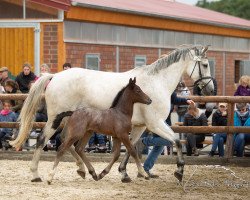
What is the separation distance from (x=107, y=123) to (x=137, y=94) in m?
0.58

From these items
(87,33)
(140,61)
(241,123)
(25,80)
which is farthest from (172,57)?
(140,61)

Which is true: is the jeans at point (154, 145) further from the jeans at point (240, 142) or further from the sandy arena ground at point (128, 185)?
the jeans at point (240, 142)

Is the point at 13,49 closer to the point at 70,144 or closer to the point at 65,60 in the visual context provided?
the point at 65,60

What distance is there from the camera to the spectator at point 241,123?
1586 cm

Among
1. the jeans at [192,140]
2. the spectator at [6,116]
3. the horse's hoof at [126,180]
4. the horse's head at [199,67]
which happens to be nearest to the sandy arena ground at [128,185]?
the horse's hoof at [126,180]

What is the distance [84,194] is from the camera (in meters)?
11.7

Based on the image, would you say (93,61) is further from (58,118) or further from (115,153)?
(115,153)

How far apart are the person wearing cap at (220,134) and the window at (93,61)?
6.04 metres

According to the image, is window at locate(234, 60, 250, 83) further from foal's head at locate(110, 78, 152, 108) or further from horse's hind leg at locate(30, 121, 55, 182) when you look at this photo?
foal's head at locate(110, 78, 152, 108)

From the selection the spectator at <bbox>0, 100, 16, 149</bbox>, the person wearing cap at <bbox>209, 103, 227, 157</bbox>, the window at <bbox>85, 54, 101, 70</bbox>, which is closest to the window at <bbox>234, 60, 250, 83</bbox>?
the window at <bbox>85, 54, 101, 70</bbox>

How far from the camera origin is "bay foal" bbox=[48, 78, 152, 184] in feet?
42.3

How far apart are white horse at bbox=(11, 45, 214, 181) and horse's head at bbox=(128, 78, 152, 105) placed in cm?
39

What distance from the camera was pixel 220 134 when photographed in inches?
634

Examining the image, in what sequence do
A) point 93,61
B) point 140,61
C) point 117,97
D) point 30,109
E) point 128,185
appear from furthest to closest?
1. point 140,61
2. point 93,61
3. point 30,109
4. point 117,97
5. point 128,185
